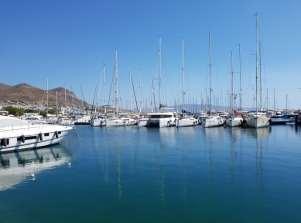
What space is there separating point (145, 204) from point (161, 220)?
127 inches

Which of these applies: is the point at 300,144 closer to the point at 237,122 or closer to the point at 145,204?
the point at 237,122

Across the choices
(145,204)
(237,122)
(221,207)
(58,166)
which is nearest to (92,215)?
(145,204)

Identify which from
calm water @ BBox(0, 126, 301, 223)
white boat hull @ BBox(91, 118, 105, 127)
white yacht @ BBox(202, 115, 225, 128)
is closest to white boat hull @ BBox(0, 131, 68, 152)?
calm water @ BBox(0, 126, 301, 223)

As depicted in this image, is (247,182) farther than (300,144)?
No

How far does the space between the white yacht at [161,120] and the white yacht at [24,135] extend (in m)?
39.4

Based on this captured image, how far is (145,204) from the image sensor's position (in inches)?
904

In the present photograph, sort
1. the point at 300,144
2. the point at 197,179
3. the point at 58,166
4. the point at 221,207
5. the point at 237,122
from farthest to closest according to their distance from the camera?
the point at 237,122, the point at 300,144, the point at 58,166, the point at 197,179, the point at 221,207

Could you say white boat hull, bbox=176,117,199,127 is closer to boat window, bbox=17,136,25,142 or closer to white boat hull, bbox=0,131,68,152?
white boat hull, bbox=0,131,68,152

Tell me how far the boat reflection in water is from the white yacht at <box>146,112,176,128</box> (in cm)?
4059

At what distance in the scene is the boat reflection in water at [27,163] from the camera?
3159 centimetres

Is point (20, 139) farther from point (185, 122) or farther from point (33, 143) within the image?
point (185, 122)

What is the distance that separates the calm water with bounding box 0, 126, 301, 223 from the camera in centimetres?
2097

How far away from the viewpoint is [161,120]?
9125 centimetres

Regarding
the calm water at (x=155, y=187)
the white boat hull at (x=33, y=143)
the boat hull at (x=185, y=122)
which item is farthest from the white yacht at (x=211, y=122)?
the white boat hull at (x=33, y=143)
